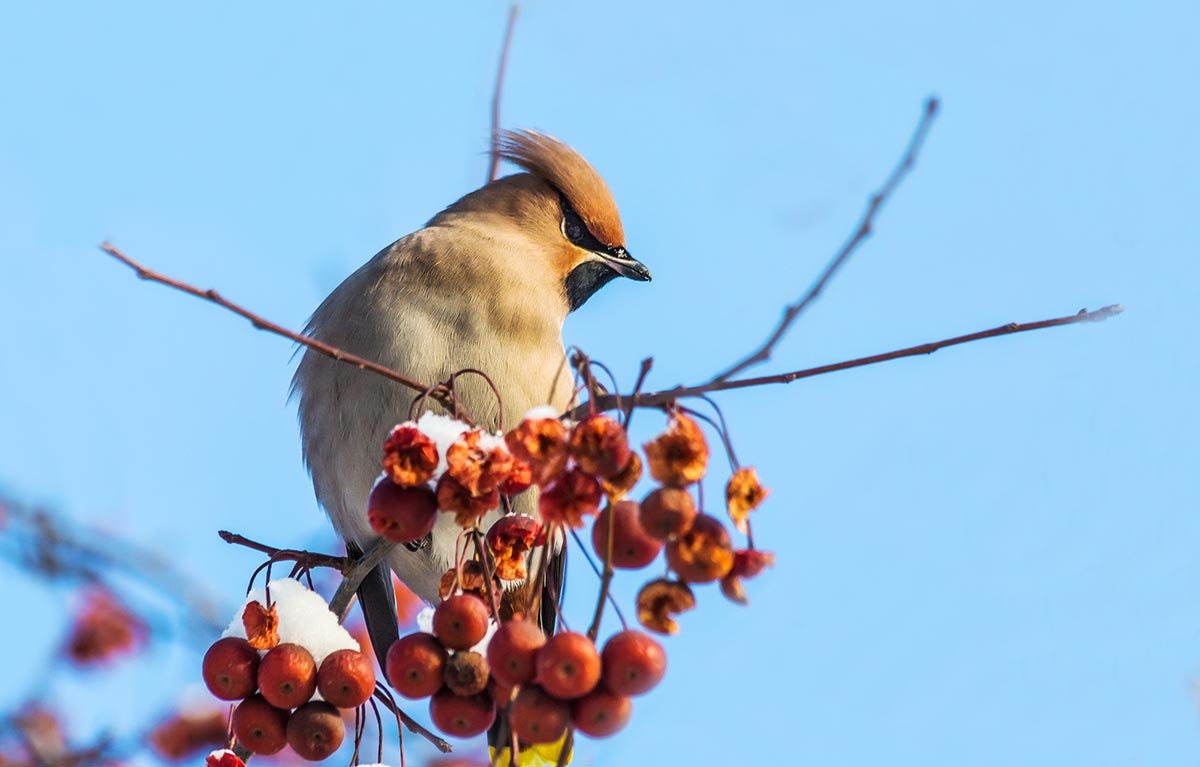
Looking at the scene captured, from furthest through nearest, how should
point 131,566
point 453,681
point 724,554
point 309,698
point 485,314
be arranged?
point 131,566 < point 485,314 < point 309,698 < point 453,681 < point 724,554

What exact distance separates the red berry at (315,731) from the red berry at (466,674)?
35 cm

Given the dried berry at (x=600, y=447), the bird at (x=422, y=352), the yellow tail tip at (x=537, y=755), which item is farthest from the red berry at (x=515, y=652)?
the bird at (x=422, y=352)

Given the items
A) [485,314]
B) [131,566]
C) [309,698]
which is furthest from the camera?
[131,566]

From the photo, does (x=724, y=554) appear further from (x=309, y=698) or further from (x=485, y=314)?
(x=485, y=314)

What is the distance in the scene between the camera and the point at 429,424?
219 centimetres

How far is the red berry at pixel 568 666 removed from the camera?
1.89m

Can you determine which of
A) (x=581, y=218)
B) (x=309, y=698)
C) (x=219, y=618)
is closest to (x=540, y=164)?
(x=581, y=218)

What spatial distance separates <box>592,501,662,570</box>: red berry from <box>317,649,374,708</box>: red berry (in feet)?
2.00

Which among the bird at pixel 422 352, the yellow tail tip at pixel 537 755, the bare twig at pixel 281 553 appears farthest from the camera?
the bird at pixel 422 352

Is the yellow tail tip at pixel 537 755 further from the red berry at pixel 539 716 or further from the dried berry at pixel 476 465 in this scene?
the dried berry at pixel 476 465

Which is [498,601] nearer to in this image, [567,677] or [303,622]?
[567,677]

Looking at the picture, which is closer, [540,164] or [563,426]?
[563,426]

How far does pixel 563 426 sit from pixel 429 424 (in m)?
0.24

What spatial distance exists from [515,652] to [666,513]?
26 cm
